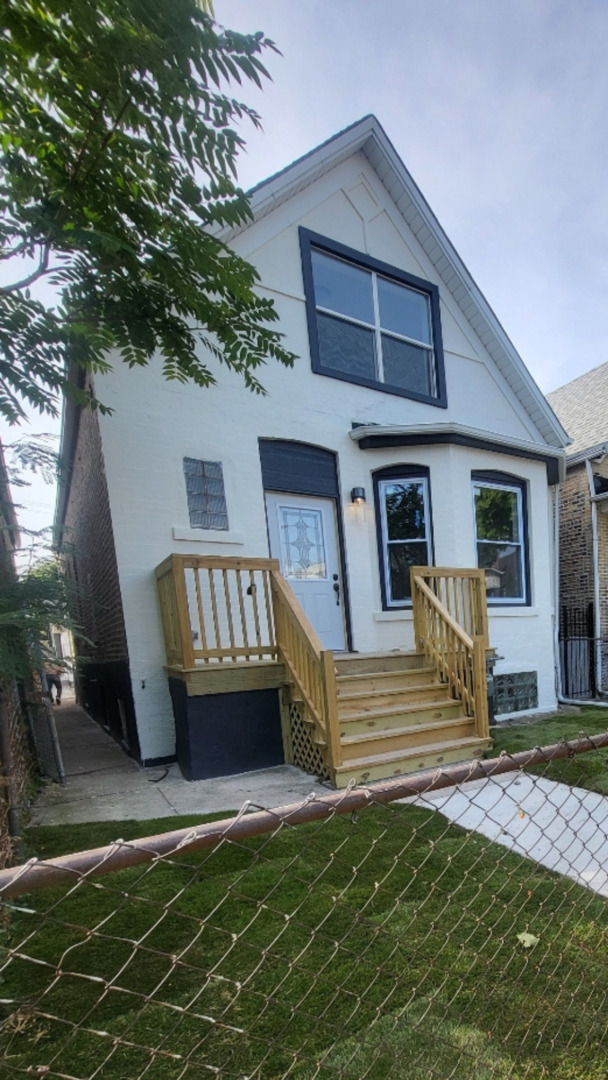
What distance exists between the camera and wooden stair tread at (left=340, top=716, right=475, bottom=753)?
13.5 ft

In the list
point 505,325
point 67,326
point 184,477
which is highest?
point 505,325

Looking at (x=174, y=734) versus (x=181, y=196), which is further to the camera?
(x=174, y=734)

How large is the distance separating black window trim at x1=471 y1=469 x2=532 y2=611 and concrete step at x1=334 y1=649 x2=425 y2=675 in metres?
2.04

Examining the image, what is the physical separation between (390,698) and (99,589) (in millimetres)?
4352

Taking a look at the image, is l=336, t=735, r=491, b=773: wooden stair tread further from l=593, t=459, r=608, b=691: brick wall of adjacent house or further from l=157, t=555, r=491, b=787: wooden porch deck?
l=593, t=459, r=608, b=691: brick wall of adjacent house

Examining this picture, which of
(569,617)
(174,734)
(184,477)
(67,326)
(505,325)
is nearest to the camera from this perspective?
(67,326)

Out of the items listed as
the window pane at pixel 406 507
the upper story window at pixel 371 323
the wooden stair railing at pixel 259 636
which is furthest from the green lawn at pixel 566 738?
the upper story window at pixel 371 323

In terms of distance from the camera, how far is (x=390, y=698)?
469cm

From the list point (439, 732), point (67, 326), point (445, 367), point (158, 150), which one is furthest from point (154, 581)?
point (445, 367)

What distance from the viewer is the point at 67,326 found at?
2.99 meters

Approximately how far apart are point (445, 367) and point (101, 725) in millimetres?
8107

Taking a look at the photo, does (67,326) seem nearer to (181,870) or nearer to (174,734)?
(181,870)

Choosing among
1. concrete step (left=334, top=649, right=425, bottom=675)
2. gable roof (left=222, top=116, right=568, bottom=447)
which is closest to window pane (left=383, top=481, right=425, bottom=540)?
concrete step (left=334, top=649, right=425, bottom=675)

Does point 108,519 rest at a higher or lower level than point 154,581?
higher
